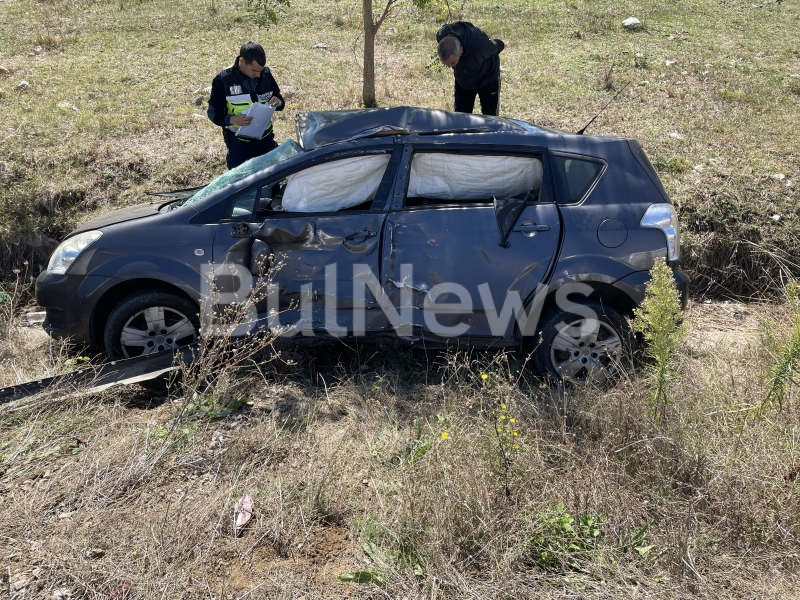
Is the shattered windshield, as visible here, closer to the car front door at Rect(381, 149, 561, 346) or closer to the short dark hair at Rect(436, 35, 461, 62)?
the car front door at Rect(381, 149, 561, 346)

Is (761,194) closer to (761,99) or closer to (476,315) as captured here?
(761,99)

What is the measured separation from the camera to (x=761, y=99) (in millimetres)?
9242

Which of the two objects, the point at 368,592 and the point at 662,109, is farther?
the point at 662,109

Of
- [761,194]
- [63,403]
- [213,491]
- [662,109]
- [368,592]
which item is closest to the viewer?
[368,592]

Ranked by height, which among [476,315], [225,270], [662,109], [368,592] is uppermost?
[662,109]

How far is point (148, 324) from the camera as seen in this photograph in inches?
173

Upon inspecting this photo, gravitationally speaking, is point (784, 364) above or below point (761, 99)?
below

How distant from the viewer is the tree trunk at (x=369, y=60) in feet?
28.9

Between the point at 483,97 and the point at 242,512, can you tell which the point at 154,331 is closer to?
the point at 242,512

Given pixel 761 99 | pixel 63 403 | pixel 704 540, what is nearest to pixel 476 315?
pixel 704 540

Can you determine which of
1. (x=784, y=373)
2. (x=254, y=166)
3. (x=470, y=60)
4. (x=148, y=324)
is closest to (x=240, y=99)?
(x=254, y=166)

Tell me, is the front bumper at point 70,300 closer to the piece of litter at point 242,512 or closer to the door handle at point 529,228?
the piece of litter at point 242,512

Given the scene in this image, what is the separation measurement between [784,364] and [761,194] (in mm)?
4227

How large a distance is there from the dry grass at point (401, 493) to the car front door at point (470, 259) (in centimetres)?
45
